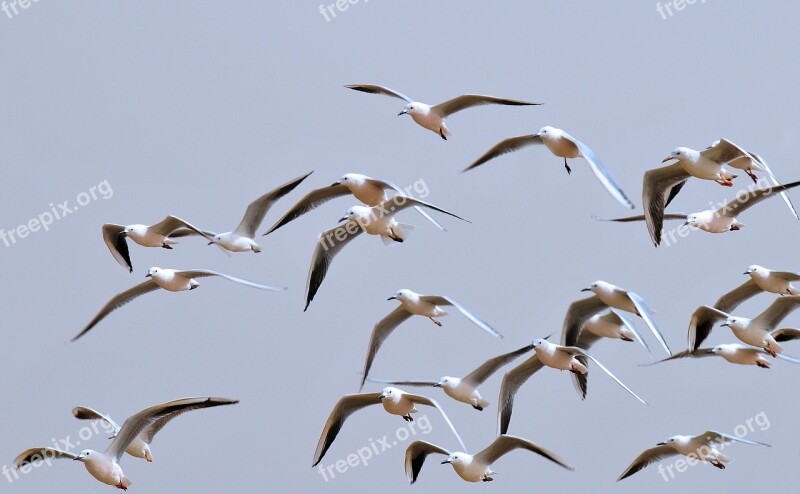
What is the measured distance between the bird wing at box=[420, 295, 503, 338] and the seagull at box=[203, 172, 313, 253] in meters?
1.90

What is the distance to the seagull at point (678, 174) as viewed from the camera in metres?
15.7

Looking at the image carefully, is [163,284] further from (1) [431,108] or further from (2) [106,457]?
(1) [431,108]

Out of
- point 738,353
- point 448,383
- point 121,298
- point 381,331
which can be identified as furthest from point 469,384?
point 121,298

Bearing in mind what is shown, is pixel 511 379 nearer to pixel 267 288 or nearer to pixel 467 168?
pixel 467 168

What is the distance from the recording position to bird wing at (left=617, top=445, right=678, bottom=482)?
1742cm

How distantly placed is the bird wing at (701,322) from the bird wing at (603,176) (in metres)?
2.38

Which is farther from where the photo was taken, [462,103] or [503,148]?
[503,148]

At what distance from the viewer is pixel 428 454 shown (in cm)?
1738

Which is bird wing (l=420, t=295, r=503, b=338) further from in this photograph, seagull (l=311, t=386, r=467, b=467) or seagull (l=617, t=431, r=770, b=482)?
seagull (l=617, t=431, r=770, b=482)

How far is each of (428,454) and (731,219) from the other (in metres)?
4.03

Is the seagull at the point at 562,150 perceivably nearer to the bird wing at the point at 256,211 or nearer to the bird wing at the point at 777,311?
the bird wing at the point at 256,211

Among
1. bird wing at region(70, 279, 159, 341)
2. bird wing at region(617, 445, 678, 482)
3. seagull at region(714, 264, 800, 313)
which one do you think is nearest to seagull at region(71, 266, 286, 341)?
bird wing at region(70, 279, 159, 341)

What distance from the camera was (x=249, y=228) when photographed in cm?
1770

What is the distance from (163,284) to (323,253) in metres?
1.79
